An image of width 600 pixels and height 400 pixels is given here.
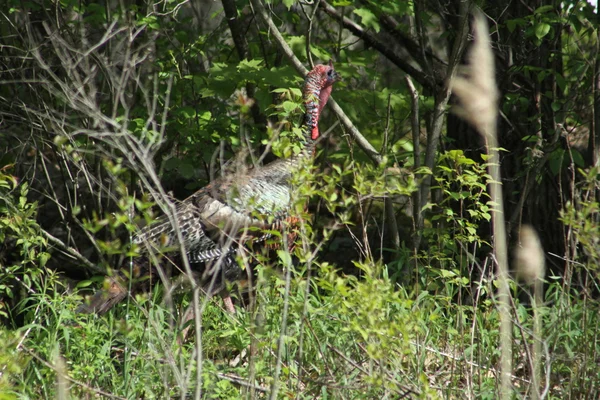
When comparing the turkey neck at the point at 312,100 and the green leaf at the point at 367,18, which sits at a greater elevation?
the green leaf at the point at 367,18

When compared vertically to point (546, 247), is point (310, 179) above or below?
above

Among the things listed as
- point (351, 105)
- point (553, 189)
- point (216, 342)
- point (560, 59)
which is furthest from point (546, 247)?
point (216, 342)

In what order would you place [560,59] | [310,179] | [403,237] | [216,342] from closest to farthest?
1. [310,179]
2. [216,342]
3. [560,59]
4. [403,237]

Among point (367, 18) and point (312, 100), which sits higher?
point (367, 18)

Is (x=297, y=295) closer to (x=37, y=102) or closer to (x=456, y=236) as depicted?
(x=456, y=236)

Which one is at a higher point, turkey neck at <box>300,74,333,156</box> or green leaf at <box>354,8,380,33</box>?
green leaf at <box>354,8,380,33</box>

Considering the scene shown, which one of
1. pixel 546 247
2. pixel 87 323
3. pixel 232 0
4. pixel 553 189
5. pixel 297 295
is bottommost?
pixel 87 323

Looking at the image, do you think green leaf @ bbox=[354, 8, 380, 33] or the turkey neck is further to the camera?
green leaf @ bbox=[354, 8, 380, 33]

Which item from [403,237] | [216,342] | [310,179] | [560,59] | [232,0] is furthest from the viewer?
[403,237]

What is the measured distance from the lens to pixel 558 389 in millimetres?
4289

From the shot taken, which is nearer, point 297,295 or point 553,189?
point 297,295

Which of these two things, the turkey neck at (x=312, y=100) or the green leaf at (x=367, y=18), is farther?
the green leaf at (x=367, y=18)

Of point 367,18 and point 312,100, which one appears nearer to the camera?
point 312,100

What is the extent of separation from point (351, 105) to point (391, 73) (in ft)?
6.46
